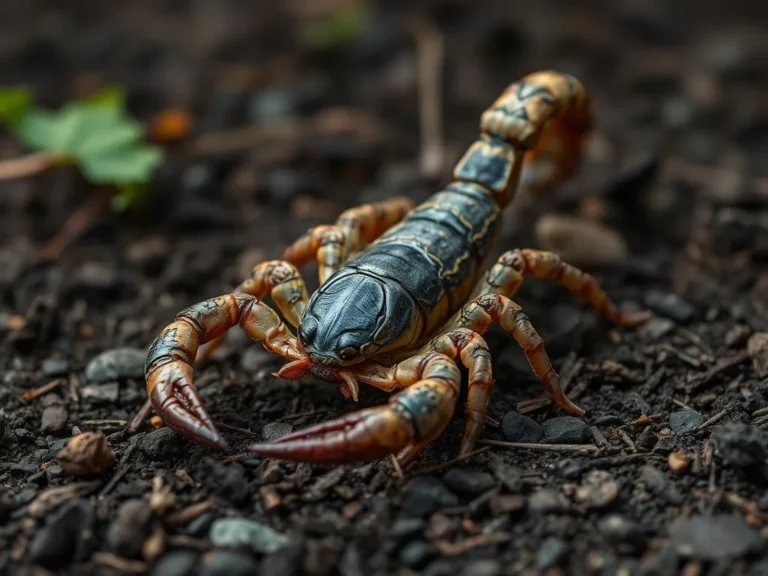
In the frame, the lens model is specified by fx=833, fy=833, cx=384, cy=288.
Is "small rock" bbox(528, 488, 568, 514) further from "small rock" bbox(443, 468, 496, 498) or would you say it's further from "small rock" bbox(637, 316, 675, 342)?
"small rock" bbox(637, 316, 675, 342)

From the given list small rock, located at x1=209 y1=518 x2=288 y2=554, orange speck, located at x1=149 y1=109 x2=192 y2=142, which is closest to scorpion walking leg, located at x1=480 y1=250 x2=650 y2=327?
small rock, located at x1=209 y1=518 x2=288 y2=554

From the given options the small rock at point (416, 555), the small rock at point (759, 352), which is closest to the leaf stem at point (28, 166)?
the small rock at point (416, 555)

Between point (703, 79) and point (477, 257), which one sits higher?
point (703, 79)

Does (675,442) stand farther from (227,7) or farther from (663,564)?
(227,7)

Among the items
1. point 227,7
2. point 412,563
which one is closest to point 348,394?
point 412,563

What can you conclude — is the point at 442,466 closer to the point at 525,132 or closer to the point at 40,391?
the point at 40,391

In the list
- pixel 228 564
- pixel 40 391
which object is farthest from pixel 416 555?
pixel 40 391
